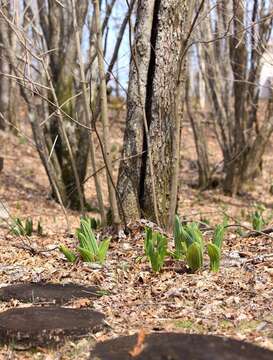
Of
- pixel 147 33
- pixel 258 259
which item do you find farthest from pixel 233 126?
pixel 258 259

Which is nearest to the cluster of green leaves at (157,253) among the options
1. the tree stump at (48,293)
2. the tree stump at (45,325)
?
the tree stump at (48,293)

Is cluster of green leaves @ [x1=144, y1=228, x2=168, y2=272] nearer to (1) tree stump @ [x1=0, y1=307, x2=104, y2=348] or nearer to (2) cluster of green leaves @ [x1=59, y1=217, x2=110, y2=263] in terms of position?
(2) cluster of green leaves @ [x1=59, y1=217, x2=110, y2=263]

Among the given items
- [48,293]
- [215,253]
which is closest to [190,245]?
[215,253]

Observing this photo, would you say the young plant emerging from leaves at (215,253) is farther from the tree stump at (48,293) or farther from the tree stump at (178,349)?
the tree stump at (178,349)

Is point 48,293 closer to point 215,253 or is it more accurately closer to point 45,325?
point 45,325

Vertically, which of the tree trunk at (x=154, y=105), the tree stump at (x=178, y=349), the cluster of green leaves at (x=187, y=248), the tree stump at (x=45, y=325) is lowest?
the tree stump at (x=45, y=325)

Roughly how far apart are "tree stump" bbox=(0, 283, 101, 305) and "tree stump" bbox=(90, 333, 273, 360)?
942 millimetres

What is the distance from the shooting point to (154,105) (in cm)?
545

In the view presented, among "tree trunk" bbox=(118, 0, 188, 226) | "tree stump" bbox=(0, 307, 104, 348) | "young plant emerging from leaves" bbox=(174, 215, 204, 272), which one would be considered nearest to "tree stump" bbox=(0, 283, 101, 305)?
"tree stump" bbox=(0, 307, 104, 348)

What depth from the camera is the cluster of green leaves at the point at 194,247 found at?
402cm

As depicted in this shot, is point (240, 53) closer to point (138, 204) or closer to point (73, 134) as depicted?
point (73, 134)

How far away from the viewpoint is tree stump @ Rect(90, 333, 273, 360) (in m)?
2.58

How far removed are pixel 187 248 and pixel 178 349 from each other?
62.3 inches

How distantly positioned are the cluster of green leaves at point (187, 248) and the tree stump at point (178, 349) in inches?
46.0
